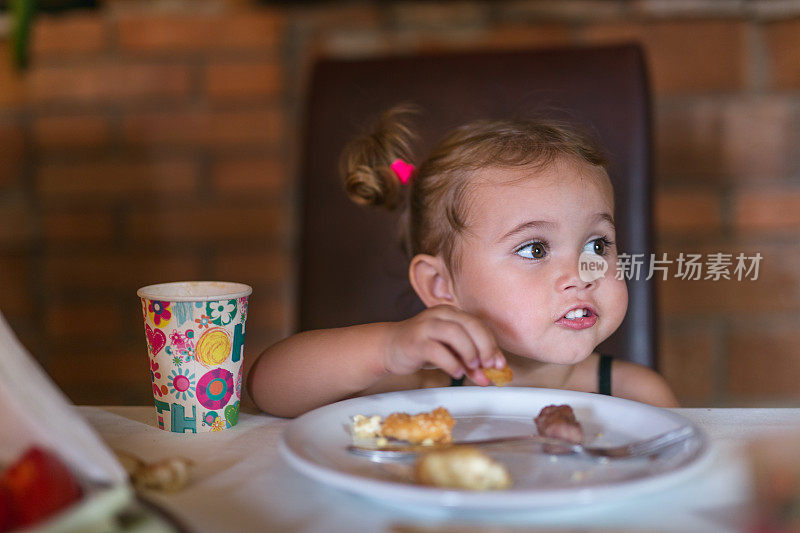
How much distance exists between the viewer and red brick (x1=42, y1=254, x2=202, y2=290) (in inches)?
63.1

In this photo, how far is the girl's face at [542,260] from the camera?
84 cm

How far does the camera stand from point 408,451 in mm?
549

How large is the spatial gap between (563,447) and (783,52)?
45.6 inches

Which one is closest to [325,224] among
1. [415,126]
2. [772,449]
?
[415,126]

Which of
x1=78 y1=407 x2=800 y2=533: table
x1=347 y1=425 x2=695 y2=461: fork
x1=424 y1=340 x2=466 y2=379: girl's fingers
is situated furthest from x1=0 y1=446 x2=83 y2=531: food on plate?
x1=424 y1=340 x2=466 y2=379: girl's fingers

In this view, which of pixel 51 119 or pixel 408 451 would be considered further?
pixel 51 119

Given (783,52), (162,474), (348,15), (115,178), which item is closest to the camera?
(162,474)

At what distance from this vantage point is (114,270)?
162cm

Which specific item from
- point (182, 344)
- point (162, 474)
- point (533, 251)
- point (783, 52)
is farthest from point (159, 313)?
point (783, 52)

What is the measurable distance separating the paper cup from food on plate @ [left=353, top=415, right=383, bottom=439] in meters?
0.14

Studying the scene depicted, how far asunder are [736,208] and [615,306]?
2.34ft

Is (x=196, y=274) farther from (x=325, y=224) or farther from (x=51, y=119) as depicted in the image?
(x=325, y=224)

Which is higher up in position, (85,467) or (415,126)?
(415,126)

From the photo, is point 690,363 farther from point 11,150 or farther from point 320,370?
point 11,150
